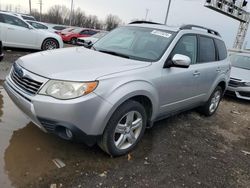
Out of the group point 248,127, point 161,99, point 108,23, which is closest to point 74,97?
point 161,99

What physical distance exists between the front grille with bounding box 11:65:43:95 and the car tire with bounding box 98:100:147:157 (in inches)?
35.9

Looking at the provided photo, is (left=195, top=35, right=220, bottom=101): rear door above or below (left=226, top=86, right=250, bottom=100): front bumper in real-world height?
above

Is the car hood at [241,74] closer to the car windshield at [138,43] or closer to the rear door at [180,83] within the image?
the rear door at [180,83]

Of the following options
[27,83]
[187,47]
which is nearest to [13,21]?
[187,47]

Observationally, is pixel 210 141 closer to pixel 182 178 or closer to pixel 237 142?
pixel 237 142

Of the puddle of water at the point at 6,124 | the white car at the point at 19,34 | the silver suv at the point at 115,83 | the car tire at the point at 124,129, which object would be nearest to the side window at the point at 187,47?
the silver suv at the point at 115,83

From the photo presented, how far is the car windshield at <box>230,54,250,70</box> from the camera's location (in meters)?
9.38

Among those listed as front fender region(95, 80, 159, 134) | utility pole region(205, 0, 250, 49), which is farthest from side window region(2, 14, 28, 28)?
utility pole region(205, 0, 250, 49)

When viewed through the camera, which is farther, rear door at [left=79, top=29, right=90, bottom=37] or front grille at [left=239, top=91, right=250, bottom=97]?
rear door at [left=79, top=29, right=90, bottom=37]

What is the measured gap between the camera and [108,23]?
71.5 meters

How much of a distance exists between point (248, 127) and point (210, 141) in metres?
1.74

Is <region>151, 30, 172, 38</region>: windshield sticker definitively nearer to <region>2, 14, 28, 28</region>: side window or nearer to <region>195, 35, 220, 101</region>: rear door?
<region>195, 35, 220, 101</region>: rear door

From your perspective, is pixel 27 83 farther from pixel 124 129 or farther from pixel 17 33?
pixel 17 33

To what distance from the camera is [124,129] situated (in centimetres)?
348
